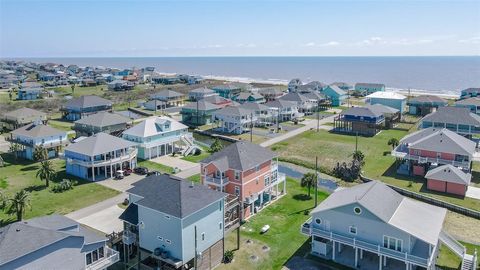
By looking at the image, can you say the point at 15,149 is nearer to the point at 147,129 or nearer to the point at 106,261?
the point at 147,129

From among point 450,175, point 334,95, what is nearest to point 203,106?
point 334,95

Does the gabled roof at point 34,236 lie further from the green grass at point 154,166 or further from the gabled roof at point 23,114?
the gabled roof at point 23,114

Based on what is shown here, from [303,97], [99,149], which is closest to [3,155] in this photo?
[99,149]

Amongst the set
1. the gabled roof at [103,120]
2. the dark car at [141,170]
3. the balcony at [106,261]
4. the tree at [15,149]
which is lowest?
the dark car at [141,170]

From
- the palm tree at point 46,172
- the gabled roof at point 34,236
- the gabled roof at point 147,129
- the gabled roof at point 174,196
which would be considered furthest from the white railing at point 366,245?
the gabled roof at point 147,129

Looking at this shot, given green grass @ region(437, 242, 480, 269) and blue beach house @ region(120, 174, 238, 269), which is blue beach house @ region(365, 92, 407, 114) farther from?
blue beach house @ region(120, 174, 238, 269)

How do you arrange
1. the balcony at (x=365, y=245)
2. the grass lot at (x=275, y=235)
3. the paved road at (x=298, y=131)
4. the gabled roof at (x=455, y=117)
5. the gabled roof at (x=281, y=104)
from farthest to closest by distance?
1. the gabled roof at (x=281, y=104)
2. the paved road at (x=298, y=131)
3. the gabled roof at (x=455, y=117)
4. the grass lot at (x=275, y=235)
5. the balcony at (x=365, y=245)

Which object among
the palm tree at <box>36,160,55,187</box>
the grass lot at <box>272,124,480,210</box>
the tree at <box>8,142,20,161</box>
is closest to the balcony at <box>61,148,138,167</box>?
the palm tree at <box>36,160,55,187</box>
